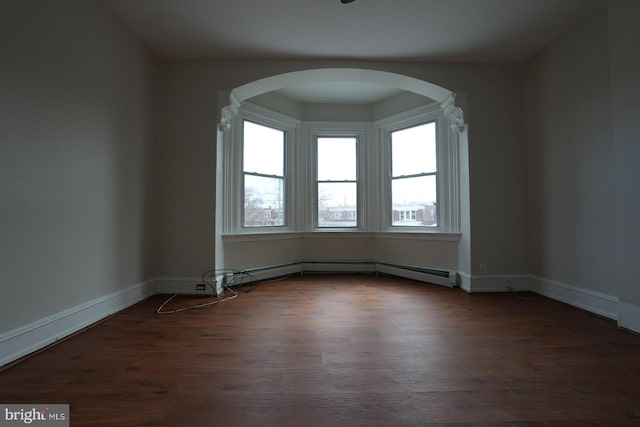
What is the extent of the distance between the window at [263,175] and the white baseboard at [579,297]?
334 centimetres

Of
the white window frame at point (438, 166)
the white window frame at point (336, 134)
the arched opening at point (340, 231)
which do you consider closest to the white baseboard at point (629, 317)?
the arched opening at point (340, 231)

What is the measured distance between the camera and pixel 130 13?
264cm

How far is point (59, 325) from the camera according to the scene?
205 cm

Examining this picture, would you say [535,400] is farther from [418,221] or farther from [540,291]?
[418,221]

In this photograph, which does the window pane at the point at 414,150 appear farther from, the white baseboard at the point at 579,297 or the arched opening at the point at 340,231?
the white baseboard at the point at 579,297

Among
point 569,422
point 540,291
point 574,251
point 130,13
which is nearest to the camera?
point 569,422

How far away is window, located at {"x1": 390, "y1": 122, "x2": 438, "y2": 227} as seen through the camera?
13.4 ft

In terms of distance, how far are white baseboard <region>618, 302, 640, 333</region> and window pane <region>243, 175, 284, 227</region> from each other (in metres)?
3.70

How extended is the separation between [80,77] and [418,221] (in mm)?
3998

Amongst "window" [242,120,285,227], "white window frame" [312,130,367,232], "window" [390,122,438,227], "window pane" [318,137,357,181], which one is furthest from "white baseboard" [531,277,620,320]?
"window" [242,120,285,227]

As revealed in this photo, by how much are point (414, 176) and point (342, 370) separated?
10.6 feet

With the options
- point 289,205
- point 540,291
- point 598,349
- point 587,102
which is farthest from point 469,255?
point 289,205

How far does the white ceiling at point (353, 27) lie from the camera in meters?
2.54

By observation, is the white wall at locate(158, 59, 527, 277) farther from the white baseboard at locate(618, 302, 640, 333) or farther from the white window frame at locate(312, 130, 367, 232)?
Result: the white window frame at locate(312, 130, 367, 232)
